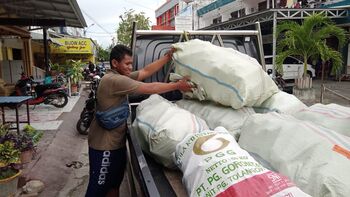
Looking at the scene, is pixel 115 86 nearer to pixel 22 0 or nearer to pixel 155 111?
pixel 155 111

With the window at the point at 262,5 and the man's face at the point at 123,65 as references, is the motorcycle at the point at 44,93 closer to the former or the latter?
the man's face at the point at 123,65

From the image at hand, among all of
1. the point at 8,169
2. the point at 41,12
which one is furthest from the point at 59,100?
the point at 8,169

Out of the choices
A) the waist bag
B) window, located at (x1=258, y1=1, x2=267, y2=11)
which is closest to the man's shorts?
the waist bag

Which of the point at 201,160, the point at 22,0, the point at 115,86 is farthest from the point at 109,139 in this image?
the point at 22,0

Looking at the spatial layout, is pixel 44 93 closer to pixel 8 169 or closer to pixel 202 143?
pixel 8 169

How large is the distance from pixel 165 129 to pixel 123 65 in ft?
2.91

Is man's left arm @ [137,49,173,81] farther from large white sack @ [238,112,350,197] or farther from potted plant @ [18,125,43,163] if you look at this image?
potted plant @ [18,125,43,163]

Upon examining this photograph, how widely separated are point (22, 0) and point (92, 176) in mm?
6504

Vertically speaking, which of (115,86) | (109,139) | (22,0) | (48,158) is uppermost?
(22,0)

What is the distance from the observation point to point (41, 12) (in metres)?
9.46

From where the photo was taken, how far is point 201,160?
146cm

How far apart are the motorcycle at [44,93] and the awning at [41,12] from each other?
5.73 feet

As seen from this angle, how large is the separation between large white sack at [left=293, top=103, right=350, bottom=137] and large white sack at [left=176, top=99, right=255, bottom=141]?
38 centimetres

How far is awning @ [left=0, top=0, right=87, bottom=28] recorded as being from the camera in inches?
312
